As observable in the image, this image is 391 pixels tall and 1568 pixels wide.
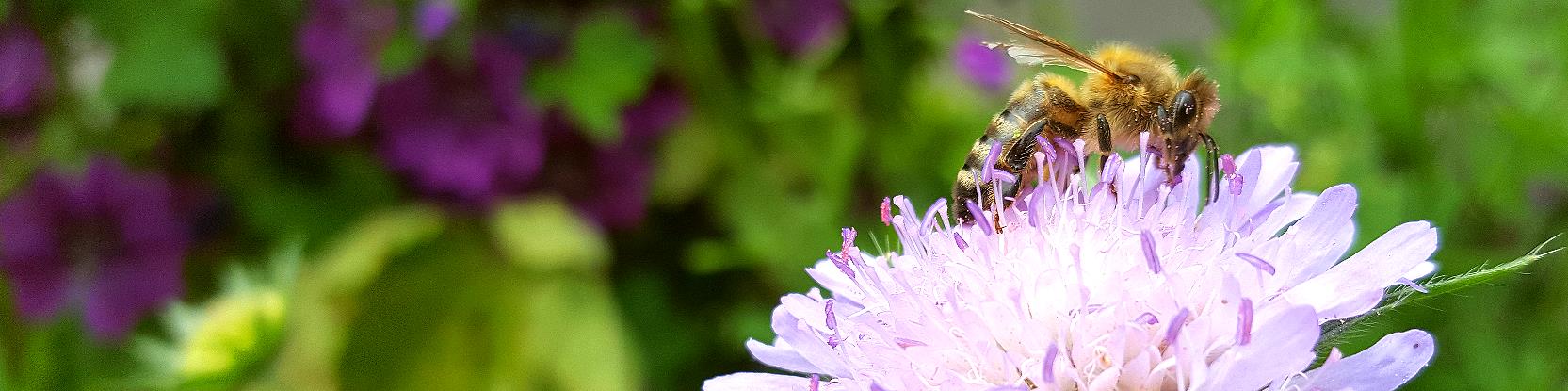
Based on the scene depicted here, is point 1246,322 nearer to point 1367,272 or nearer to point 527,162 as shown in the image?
point 1367,272

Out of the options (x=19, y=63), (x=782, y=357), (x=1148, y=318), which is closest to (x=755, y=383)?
(x=782, y=357)

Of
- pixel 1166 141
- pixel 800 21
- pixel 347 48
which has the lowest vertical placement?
pixel 1166 141

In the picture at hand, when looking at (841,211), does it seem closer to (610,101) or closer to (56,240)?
(610,101)

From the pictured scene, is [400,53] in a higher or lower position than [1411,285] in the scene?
higher

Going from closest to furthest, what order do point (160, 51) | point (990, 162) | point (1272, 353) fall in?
point (1272, 353) < point (990, 162) < point (160, 51)

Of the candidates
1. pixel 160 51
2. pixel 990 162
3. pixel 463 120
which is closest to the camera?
pixel 990 162
